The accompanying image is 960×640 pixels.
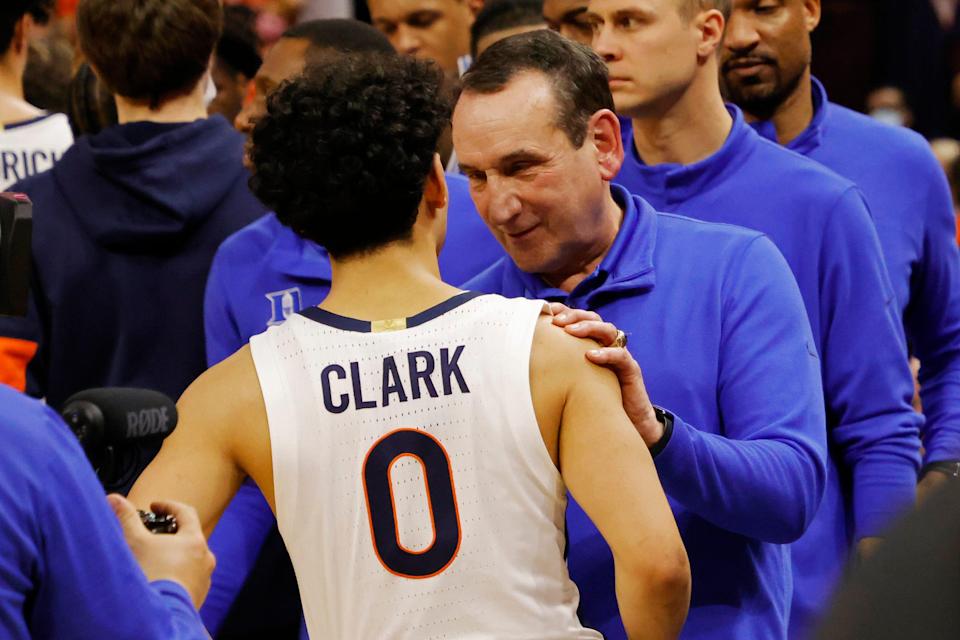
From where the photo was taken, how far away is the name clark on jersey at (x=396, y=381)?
2221 mm

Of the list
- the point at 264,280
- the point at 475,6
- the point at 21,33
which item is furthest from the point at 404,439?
the point at 475,6

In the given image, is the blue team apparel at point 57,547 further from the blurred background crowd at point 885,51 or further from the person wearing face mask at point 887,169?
the blurred background crowd at point 885,51

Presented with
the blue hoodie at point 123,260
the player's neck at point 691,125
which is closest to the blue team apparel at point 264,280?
the blue hoodie at point 123,260

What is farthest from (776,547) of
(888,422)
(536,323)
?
(536,323)

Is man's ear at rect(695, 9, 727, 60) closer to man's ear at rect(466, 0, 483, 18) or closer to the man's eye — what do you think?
the man's eye

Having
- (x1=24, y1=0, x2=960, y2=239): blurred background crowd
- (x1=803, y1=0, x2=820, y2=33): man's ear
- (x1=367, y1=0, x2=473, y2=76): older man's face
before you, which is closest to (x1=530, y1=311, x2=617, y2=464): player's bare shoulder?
(x1=803, y1=0, x2=820, y2=33): man's ear

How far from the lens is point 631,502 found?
2.19 m

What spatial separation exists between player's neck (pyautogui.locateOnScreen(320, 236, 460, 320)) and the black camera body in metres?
0.58

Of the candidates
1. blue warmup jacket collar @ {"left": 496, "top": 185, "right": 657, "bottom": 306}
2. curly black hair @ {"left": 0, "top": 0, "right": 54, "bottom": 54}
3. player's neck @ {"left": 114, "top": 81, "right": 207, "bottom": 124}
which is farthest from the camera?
curly black hair @ {"left": 0, "top": 0, "right": 54, "bottom": 54}

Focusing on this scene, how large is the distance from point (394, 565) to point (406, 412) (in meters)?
0.22

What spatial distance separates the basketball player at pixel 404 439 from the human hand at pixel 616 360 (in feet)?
0.08

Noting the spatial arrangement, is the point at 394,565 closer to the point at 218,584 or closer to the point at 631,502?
the point at 631,502

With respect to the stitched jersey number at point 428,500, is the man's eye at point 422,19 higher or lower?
lower

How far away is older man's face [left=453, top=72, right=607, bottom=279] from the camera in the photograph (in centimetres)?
285
